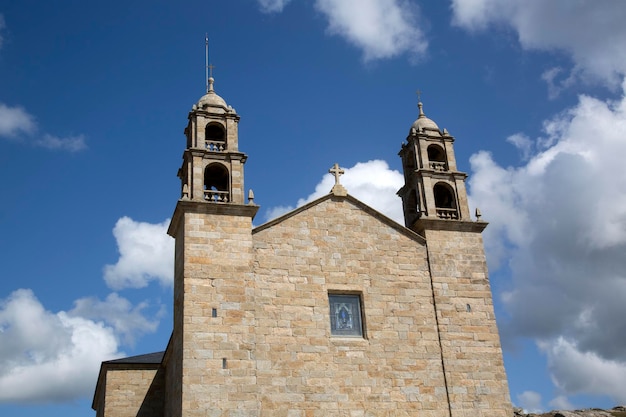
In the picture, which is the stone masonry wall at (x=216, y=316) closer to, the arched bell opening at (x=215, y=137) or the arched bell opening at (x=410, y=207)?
the arched bell opening at (x=215, y=137)

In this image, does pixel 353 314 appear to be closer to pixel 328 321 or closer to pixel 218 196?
pixel 328 321

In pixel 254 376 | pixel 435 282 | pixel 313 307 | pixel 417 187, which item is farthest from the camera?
pixel 417 187

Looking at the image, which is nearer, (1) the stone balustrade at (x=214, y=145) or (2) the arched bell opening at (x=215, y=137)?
(1) the stone balustrade at (x=214, y=145)

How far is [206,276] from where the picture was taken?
2011cm

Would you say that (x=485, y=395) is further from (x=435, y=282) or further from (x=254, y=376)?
(x=254, y=376)

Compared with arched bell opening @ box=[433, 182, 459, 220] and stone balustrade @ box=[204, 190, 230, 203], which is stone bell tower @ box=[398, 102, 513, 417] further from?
stone balustrade @ box=[204, 190, 230, 203]

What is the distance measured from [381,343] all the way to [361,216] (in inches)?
170

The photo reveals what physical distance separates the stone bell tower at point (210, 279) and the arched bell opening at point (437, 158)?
7.28m

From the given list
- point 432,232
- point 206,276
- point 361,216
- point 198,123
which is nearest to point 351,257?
point 361,216

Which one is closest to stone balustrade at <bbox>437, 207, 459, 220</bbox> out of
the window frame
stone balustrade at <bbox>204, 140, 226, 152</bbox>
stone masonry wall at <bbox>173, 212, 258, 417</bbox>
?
the window frame

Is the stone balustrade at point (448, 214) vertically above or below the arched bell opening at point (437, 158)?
below

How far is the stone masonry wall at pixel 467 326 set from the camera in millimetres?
20781

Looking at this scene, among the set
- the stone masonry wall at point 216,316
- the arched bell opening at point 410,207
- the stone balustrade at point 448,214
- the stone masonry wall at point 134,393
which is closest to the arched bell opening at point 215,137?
the stone masonry wall at point 216,316

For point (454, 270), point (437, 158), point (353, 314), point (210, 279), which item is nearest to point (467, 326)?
point (454, 270)
